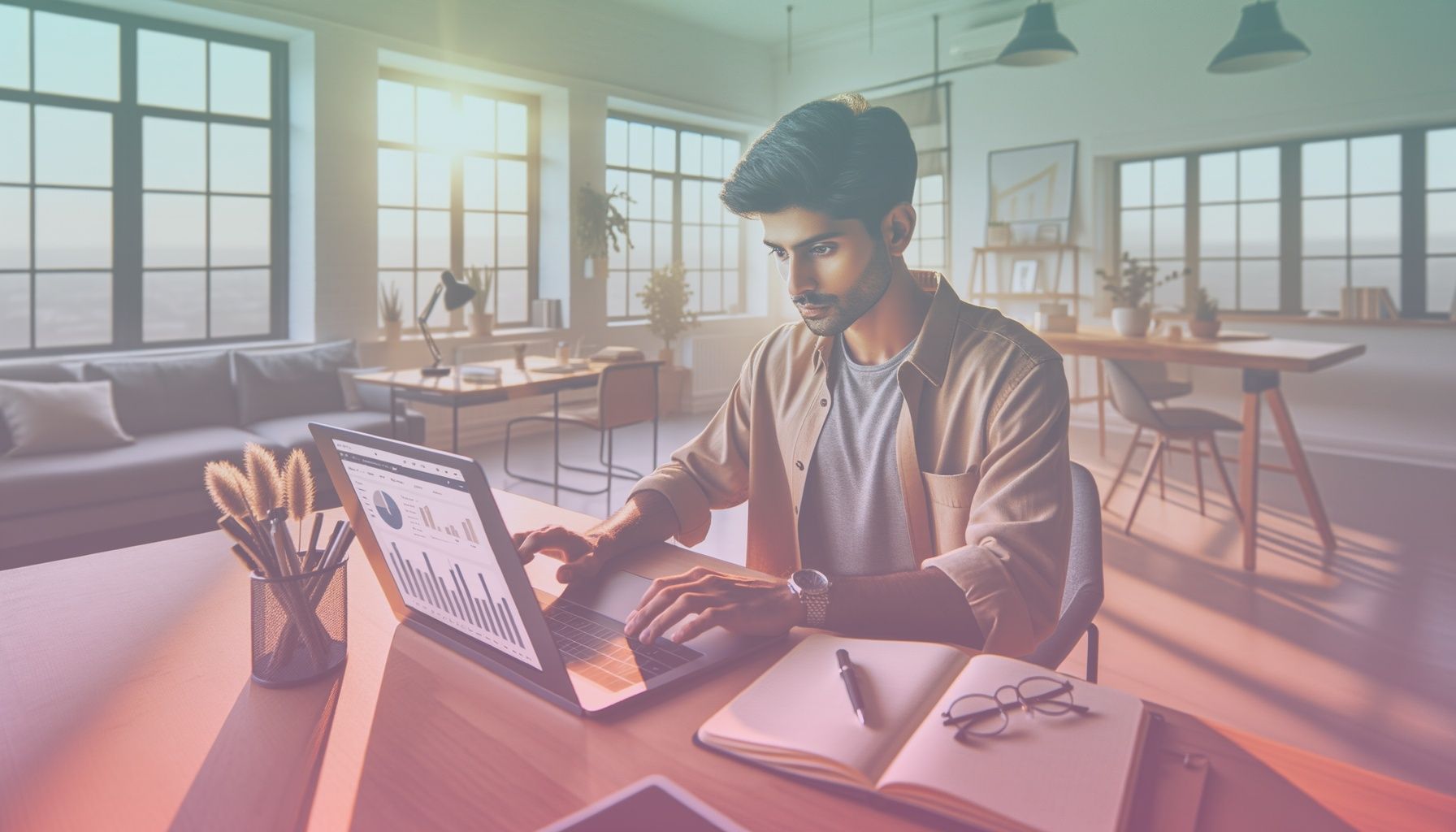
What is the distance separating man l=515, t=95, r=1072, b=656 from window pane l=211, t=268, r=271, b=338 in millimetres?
5357

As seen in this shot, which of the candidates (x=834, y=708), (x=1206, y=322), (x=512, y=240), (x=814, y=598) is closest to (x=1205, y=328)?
(x=1206, y=322)

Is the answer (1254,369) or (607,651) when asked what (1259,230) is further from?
(607,651)

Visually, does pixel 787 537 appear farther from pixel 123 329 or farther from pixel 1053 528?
pixel 123 329

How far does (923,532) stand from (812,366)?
1.25ft

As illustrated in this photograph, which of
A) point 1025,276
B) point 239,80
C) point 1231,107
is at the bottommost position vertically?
point 1025,276

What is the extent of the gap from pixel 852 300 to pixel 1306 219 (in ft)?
22.1

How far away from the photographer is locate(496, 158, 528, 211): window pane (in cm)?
762

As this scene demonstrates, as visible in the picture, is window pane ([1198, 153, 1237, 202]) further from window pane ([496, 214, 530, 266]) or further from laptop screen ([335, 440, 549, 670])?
laptop screen ([335, 440, 549, 670])

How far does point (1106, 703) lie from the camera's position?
2.96 feet

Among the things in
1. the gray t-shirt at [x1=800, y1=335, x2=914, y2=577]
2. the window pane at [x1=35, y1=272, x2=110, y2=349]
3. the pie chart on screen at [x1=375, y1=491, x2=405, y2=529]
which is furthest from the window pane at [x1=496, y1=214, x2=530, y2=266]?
the pie chart on screen at [x1=375, y1=491, x2=405, y2=529]

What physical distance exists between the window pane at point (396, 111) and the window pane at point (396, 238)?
0.53 meters

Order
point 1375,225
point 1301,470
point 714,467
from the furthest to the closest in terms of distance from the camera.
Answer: point 1375,225
point 1301,470
point 714,467

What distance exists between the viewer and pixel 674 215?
29.9 feet

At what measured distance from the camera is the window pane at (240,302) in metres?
6.05
